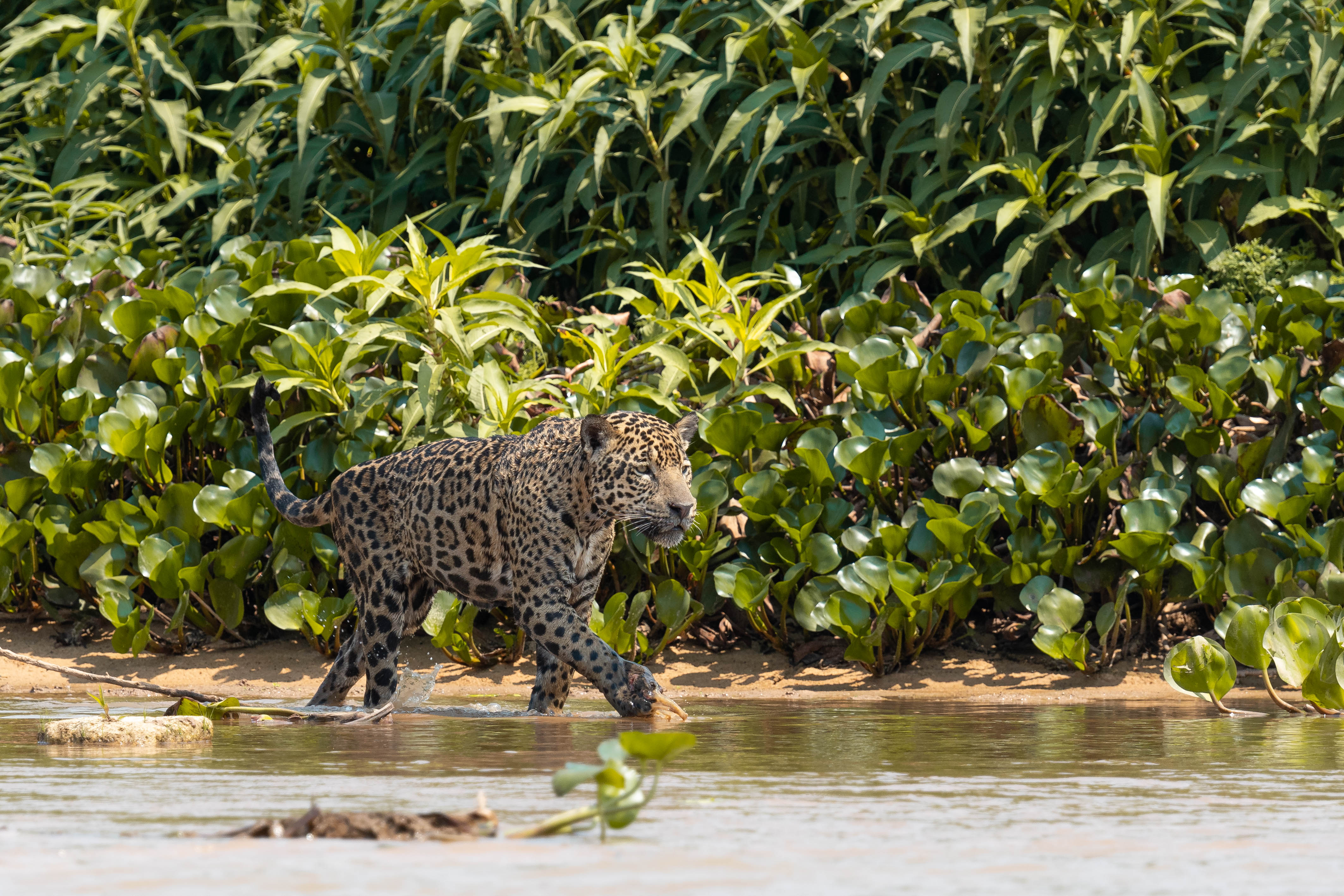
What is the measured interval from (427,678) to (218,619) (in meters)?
1.97

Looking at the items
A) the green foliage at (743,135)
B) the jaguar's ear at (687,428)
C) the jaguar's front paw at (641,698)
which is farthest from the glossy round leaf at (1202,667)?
the green foliage at (743,135)

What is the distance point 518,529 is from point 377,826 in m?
3.32

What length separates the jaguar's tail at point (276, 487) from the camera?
7.04 m

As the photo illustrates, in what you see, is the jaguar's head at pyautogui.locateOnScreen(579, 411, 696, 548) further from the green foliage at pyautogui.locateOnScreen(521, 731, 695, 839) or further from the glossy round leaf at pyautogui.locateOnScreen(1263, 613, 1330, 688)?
the green foliage at pyautogui.locateOnScreen(521, 731, 695, 839)

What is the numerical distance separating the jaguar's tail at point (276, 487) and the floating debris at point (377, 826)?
3.91 meters

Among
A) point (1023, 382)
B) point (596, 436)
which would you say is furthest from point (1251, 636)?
point (596, 436)

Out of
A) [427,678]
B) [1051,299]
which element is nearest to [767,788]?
[427,678]

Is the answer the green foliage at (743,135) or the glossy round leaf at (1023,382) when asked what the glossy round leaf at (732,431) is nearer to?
the green foliage at (743,135)

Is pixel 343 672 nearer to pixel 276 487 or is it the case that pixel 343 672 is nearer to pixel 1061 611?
pixel 276 487

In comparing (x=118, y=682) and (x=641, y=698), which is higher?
(x=118, y=682)

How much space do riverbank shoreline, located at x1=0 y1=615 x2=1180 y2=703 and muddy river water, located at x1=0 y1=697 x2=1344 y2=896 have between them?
1.20 m

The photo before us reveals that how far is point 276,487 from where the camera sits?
23.7 feet

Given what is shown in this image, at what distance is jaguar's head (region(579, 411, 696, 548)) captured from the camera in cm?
623

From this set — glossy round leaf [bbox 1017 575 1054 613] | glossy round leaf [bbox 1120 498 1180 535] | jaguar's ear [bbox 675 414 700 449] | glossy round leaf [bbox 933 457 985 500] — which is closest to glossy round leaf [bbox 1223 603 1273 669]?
glossy round leaf [bbox 1120 498 1180 535]
